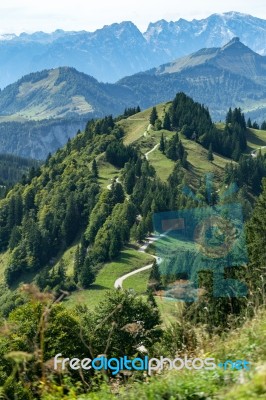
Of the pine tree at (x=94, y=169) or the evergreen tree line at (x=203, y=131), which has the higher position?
the evergreen tree line at (x=203, y=131)

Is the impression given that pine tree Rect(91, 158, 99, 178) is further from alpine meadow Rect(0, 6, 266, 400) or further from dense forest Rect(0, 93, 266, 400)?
alpine meadow Rect(0, 6, 266, 400)

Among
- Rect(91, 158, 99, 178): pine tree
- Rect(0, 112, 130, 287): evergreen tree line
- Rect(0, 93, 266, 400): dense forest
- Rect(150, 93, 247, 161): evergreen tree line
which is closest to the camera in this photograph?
Rect(0, 93, 266, 400): dense forest

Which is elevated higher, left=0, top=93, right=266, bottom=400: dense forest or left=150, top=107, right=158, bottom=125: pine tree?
left=150, top=107, right=158, bottom=125: pine tree

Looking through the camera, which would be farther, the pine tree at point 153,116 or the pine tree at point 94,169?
the pine tree at point 153,116

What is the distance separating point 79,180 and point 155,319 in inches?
4650

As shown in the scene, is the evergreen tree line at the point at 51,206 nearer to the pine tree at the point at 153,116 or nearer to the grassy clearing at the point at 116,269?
the pine tree at the point at 153,116

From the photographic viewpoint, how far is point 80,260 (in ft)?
372

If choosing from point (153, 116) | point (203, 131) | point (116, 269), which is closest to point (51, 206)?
point (116, 269)

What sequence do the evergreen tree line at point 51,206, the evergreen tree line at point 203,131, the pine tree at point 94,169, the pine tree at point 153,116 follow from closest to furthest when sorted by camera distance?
the evergreen tree line at point 51,206 → the pine tree at point 94,169 → the evergreen tree line at point 203,131 → the pine tree at point 153,116

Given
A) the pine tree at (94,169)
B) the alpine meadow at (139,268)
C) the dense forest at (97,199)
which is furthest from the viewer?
the pine tree at (94,169)

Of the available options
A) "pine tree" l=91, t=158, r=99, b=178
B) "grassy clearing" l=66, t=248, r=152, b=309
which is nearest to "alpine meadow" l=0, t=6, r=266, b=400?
"grassy clearing" l=66, t=248, r=152, b=309

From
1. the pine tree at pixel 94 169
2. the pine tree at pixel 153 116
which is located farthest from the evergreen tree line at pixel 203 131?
the pine tree at pixel 94 169

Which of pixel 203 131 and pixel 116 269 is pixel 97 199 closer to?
pixel 116 269

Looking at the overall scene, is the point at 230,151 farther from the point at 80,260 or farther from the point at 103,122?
the point at 80,260
